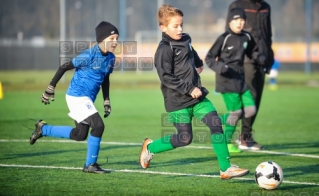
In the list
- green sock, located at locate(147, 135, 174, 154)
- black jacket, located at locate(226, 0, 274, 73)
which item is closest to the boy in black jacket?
black jacket, located at locate(226, 0, 274, 73)

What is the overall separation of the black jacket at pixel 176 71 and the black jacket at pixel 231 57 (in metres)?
2.11

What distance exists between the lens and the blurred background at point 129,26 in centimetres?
3325

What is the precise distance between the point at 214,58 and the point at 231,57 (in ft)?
1.02

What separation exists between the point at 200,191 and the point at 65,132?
225 cm

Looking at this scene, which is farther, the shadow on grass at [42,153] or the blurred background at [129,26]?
the blurred background at [129,26]

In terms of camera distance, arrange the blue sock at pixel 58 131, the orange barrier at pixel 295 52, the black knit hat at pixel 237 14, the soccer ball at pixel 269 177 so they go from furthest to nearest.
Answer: the orange barrier at pixel 295 52 → the black knit hat at pixel 237 14 → the blue sock at pixel 58 131 → the soccer ball at pixel 269 177

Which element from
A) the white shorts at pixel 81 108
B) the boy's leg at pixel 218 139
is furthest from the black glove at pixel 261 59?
the white shorts at pixel 81 108

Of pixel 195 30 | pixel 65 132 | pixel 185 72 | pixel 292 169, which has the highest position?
pixel 195 30

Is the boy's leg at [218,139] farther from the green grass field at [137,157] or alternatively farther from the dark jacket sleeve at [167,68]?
the dark jacket sleeve at [167,68]

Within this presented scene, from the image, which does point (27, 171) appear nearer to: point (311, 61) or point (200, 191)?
point (200, 191)

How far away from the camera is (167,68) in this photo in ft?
23.3

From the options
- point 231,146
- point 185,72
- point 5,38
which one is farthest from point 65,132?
point 5,38

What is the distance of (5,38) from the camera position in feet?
113

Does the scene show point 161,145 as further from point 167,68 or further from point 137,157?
point 137,157
